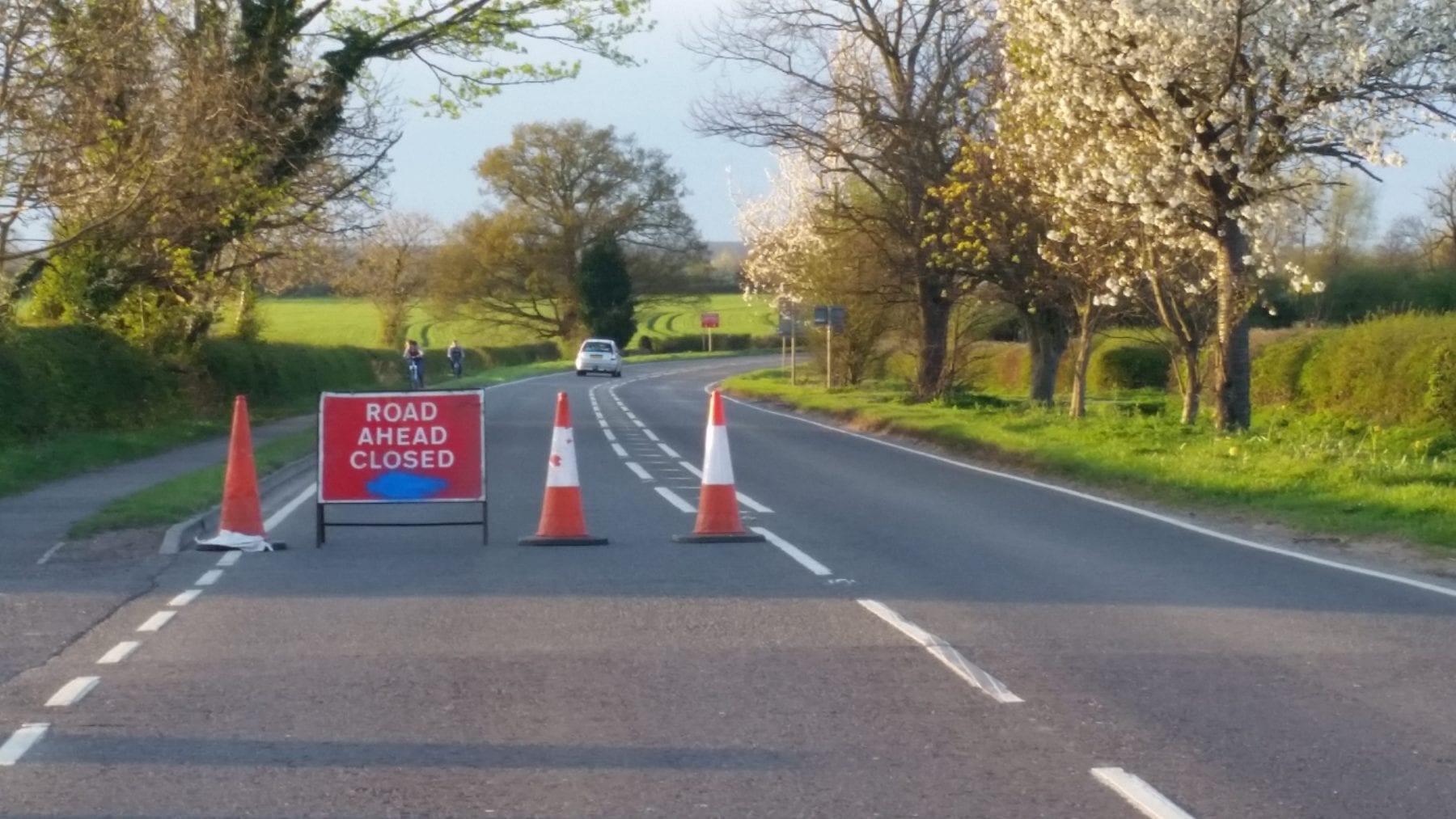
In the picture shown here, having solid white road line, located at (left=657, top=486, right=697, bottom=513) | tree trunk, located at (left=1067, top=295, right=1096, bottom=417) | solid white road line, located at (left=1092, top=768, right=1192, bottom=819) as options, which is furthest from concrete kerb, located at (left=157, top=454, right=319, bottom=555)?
tree trunk, located at (left=1067, top=295, right=1096, bottom=417)

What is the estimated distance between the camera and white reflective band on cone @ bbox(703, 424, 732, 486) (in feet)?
40.4

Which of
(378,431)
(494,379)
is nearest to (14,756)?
(378,431)

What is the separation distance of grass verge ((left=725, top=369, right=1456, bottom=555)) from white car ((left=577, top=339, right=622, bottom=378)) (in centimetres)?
3189

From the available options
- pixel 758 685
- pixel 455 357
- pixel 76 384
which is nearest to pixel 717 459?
pixel 758 685

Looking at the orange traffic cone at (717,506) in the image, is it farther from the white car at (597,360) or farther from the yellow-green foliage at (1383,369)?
the white car at (597,360)

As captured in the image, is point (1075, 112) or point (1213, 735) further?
point (1075, 112)

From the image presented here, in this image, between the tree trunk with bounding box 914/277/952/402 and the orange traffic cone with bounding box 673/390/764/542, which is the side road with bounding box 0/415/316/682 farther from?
the tree trunk with bounding box 914/277/952/402

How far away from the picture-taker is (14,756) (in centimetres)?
618

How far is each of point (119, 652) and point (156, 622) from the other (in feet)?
2.98

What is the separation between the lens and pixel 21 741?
252 inches

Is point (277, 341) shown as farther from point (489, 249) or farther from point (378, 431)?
point (489, 249)

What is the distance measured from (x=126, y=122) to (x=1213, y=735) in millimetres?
18092

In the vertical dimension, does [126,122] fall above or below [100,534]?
above

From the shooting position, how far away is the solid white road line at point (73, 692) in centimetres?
710
